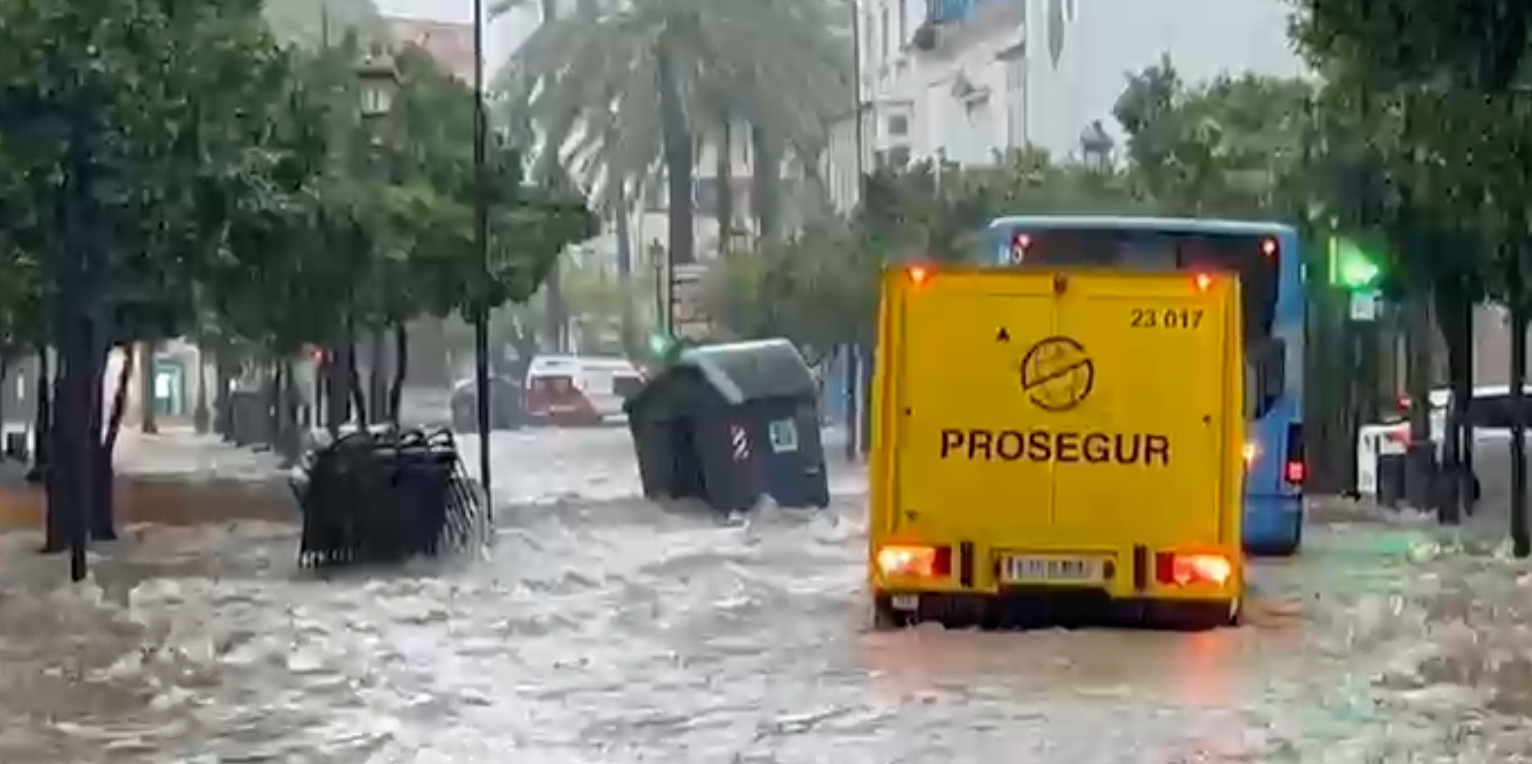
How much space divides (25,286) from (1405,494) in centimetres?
1650

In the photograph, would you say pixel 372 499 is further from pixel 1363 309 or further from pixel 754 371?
pixel 1363 309

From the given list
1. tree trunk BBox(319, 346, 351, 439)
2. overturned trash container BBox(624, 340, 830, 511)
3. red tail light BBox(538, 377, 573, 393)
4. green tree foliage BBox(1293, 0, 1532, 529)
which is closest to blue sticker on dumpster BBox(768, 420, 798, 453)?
overturned trash container BBox(624, 340, 830, 511)

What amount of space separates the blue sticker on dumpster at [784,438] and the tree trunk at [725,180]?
2592 centimetres

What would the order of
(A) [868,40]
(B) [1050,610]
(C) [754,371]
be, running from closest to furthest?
(B) [1050,610]
(C) [754,371]
(A) [868,40]

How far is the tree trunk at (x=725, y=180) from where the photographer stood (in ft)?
205

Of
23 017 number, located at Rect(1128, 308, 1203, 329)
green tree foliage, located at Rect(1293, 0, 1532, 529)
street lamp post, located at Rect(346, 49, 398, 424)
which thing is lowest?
23 017 number, located at Rect(1128, 308, 1203, 329)

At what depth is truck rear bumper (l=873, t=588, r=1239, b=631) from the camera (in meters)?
19.2

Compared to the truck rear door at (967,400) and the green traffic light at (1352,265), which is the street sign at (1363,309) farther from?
the truck rear door at (967,400)

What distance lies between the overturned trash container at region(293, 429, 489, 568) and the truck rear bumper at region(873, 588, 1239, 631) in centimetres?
775

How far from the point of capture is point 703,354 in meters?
36.8

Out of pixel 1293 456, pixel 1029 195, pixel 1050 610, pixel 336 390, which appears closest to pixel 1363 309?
pixel 1293 456

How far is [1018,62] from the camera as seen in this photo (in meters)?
71.2

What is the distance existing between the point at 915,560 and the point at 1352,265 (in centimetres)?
1541

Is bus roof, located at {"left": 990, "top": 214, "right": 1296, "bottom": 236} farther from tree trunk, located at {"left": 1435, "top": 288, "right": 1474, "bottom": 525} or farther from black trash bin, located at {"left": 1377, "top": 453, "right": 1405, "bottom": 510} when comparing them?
black trash bin, located at {"left": 1377, "top": 453, "right": 1405, "bottom": 510}
